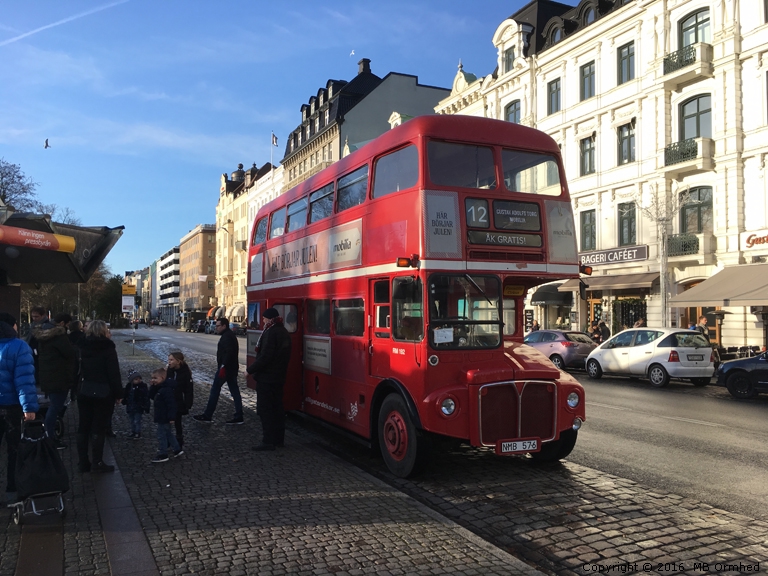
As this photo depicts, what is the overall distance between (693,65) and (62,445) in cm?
2609

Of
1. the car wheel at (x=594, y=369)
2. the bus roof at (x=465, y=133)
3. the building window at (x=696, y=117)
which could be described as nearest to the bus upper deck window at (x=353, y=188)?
the bus roof at (x=465, y=133)

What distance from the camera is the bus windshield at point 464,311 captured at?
7281 mm

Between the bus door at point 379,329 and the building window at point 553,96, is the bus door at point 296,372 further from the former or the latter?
the building window at point 553,96

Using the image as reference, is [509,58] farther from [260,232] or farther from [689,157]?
[260,232]

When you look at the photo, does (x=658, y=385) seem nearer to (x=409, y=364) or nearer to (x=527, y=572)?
(x=409, y=364)

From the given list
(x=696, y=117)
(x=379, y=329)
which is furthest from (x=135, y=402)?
(x=696, y=117)

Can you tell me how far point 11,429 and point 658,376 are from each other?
53.3 feet

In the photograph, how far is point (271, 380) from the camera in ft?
29.7

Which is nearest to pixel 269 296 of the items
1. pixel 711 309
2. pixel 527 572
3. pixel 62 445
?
pixel 62 445

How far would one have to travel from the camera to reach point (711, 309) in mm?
26297

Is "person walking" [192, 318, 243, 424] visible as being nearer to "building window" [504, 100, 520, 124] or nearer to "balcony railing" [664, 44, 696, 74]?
"balcony railing" [664, 44, 696, 74]

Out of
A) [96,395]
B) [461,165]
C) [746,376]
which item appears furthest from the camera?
[746,376]

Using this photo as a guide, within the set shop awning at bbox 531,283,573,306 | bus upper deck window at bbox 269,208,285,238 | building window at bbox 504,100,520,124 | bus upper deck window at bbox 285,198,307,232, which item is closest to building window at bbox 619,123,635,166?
shop awning at bbox 531,283,573,306

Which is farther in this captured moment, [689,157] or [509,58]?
[509,58]
